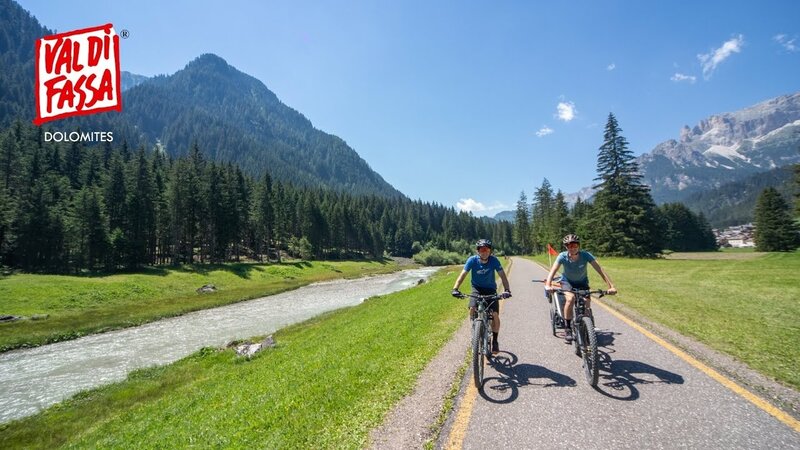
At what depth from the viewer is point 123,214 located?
2539 inches

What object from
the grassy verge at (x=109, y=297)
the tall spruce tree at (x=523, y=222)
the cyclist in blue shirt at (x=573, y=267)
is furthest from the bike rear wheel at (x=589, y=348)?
the tall spruce tree at (x=523, y=222)

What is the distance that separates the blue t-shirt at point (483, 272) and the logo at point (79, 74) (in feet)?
89.4

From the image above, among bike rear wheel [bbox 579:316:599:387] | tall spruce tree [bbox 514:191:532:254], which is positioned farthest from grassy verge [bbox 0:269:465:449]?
tall spruce tree [bbox 514:191:532:254]

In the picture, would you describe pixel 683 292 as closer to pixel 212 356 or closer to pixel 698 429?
pixel 698 429

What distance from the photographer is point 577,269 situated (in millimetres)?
9102

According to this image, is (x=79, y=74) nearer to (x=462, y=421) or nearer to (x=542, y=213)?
(x=462, y=421)

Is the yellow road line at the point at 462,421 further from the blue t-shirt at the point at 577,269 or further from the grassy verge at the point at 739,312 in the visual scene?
the grassy verge at the point at 739,312

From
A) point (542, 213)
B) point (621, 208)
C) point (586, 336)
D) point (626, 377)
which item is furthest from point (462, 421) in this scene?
point (542, 213)

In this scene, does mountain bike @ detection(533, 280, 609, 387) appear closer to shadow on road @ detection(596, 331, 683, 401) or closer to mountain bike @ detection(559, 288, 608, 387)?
mountain bike @ detection(559, 288, 608, 387)

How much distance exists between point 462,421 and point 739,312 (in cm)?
1356

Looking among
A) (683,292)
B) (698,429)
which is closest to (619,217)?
(683,292)

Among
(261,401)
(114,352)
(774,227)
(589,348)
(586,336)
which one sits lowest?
(114,352)

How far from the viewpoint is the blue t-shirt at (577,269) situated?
9102 millimetres

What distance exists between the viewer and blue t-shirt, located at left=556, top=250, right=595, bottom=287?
29.9ft
